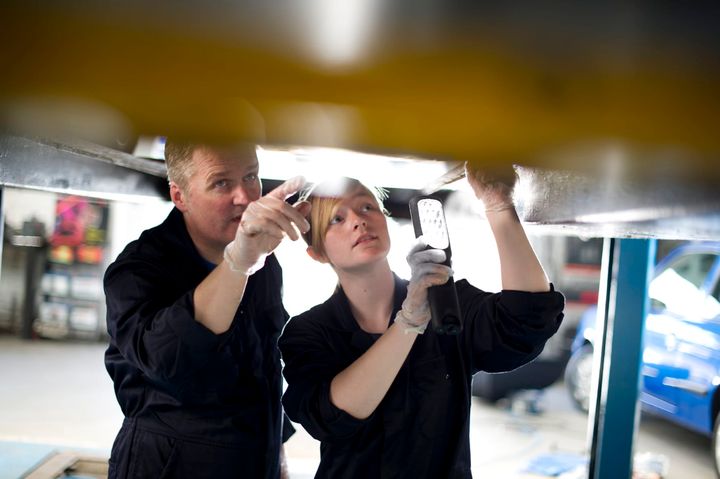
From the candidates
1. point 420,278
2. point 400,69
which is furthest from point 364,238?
point 400,69

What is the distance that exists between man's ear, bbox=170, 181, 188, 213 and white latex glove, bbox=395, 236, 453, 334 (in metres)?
0.30

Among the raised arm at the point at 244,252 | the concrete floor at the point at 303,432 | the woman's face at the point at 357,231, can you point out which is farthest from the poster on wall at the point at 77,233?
the raised arm at the point at 244,252

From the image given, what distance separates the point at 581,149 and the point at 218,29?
12cm

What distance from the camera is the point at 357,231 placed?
723 millimetres

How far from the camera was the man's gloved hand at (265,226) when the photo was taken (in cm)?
54

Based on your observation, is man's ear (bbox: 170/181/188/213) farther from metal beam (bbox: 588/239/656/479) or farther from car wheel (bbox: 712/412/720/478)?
car wheel (bbox: 712/412/720/478)

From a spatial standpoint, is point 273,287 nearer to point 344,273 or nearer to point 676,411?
point 344,273

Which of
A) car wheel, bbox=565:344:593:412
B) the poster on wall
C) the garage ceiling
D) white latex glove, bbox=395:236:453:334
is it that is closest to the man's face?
white latex glove, bbox=395:236:453:334

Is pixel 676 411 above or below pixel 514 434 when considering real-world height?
above

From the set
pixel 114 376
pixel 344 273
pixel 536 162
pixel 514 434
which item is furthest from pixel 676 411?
pixel 536 162

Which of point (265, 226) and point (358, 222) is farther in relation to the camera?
point (358, 222)

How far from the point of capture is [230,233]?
2.41 ft

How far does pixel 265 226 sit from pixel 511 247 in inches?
11.4

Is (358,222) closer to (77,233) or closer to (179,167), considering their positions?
(179,167)
